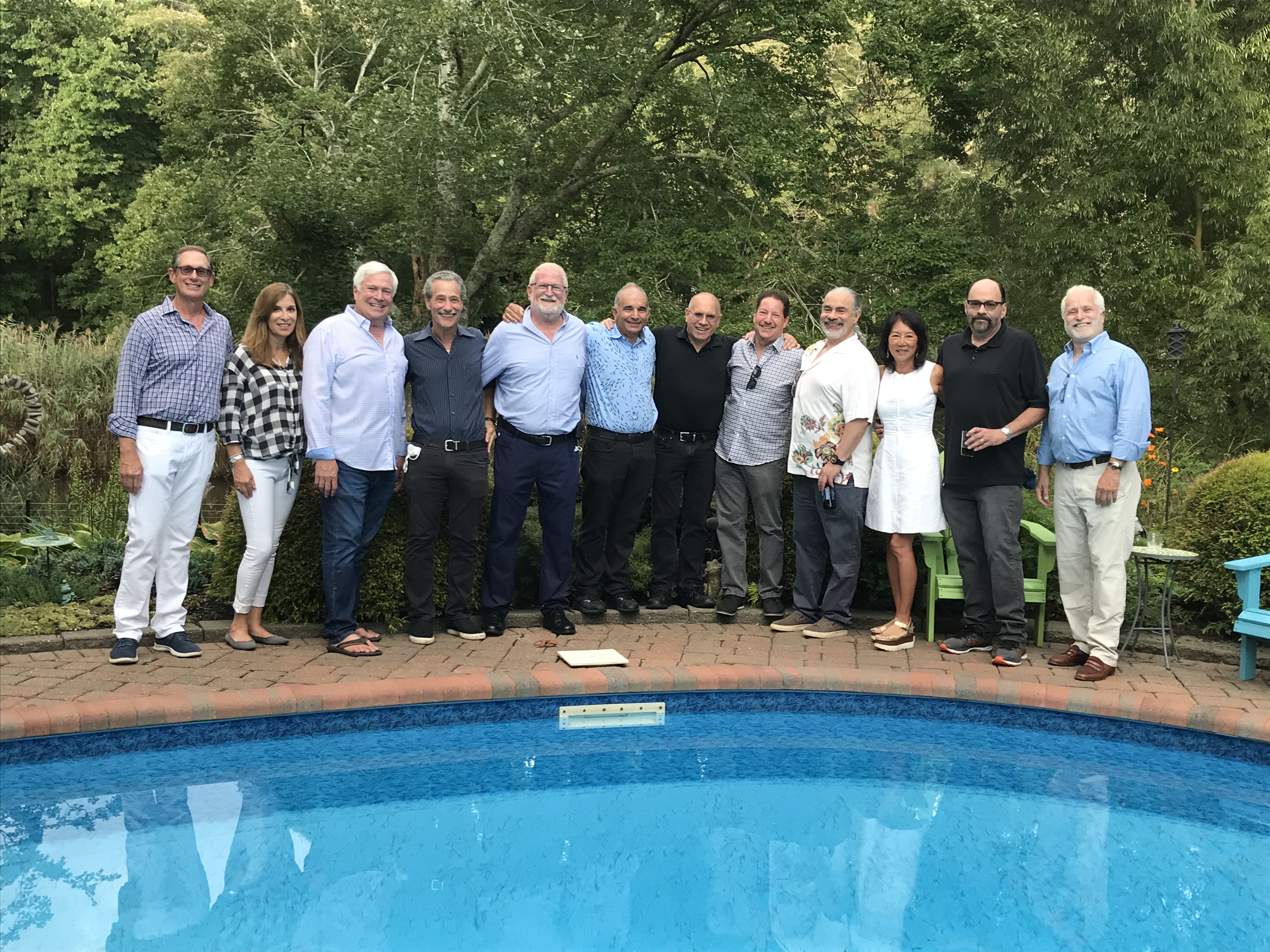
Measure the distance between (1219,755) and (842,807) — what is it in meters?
1.67

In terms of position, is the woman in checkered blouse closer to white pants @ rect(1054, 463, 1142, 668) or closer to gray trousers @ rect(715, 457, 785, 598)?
gray trousers @ rect(715, 457, 785, 598)

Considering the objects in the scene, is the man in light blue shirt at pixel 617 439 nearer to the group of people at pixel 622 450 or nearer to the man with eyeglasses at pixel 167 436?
the group of people at pixel 622 450

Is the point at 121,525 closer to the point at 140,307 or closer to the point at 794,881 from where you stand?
the point at 794,881

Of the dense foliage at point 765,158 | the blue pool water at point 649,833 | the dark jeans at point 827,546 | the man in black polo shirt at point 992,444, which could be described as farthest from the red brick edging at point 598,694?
the dense foliage at point 765,158

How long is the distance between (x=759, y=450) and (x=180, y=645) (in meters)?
2.95

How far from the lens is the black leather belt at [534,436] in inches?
219

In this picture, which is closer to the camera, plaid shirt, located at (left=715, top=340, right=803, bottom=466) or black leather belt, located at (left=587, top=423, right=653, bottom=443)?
black leather belt, located at (left=587, top=423, right=653, bottom=443)

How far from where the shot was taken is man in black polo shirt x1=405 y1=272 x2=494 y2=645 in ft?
17.5

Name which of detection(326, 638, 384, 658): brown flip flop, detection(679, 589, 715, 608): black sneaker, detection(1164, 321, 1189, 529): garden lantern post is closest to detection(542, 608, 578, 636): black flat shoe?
detection(679, 589, 715, 608): black sneaker

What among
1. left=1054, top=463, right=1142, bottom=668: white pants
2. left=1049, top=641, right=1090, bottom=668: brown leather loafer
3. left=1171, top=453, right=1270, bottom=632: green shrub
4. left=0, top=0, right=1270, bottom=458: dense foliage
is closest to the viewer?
left=1054, top=463, right=1142, bottom=668: white pants

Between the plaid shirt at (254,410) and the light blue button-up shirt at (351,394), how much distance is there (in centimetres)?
11

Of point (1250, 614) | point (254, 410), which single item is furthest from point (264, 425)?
point (1250, 614)

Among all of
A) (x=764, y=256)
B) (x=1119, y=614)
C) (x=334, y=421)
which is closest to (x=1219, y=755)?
(x=1119, y=614)

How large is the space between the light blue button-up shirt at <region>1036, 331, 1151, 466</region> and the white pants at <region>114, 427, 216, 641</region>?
12.7 feet
